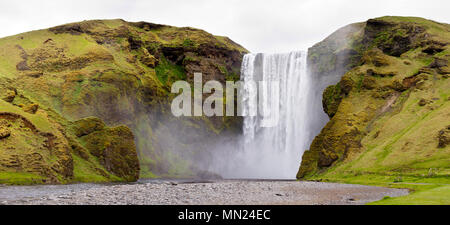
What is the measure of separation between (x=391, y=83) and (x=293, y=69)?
3650cm

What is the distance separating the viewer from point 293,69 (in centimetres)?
11100

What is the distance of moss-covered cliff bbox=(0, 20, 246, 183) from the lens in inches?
2357

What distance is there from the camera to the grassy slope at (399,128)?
51.0 meters

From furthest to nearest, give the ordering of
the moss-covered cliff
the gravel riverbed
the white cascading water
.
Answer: the white cascading water
the moss-covered cliff
the gravel riverbed

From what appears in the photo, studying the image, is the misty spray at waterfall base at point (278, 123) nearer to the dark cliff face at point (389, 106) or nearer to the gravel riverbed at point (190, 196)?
the dark cliff face at point (389, 106)

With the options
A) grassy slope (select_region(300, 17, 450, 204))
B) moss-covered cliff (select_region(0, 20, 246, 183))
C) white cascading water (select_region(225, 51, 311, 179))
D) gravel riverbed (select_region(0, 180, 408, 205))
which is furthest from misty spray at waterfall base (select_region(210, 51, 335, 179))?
gravel riverbed (select_region(0, 180, 408, 205))

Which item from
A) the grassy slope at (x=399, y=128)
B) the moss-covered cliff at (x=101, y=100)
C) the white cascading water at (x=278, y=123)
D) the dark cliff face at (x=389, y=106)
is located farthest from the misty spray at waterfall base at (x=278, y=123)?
the grassy slope at (x=399, y=128)

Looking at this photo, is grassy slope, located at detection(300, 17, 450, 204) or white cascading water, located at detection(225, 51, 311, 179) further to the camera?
white cascading water, located at detection(225, 51, 311, 179)

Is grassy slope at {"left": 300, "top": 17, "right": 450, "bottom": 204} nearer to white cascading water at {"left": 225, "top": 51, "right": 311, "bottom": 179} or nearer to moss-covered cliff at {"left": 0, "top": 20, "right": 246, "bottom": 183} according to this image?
white cascading water at {"left": 225, "top": 51, "right": 311, "bottom": 179}

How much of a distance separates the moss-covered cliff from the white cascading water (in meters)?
9.97

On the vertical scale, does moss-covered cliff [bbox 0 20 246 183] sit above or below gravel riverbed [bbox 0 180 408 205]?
above

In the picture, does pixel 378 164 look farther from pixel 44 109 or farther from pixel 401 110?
pixel 44 109

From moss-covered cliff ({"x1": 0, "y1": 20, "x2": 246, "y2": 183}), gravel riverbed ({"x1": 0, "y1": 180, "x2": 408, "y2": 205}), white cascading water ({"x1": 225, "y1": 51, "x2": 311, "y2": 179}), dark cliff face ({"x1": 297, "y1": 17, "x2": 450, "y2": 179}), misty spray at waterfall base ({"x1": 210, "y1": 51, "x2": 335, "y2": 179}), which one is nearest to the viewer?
gravel riverbed ({"x1": 0, "y1": 180, "x2": 408, "y2": 205})

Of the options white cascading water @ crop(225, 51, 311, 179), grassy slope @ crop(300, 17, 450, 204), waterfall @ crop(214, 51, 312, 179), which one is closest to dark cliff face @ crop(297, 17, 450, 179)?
grassy slope @ crop(300, 17, 450, 204)
